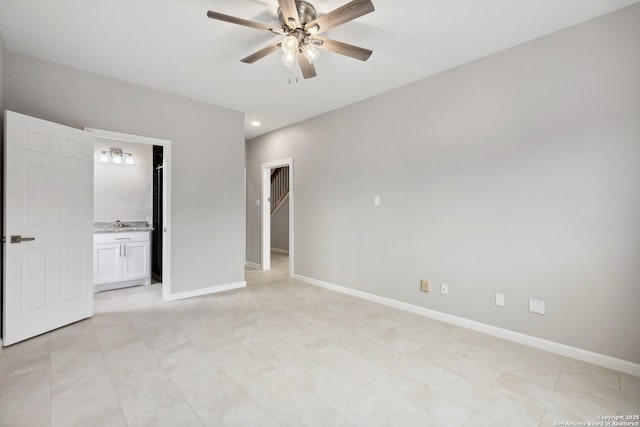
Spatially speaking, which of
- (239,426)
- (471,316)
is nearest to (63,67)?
(239,426)

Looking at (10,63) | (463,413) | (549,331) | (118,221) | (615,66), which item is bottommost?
(463,413)

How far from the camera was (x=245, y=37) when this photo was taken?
2.65 m

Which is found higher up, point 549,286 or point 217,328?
point 549,286

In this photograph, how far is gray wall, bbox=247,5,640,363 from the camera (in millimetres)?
2316

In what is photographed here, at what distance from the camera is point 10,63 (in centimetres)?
291

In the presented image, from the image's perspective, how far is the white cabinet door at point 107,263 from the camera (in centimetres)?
421

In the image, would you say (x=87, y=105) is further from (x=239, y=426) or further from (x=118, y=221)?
(x=239, y=426)

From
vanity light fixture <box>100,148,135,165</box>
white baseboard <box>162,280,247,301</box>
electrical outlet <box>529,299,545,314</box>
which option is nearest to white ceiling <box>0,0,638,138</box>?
vanity light fixture <box>100,148,135,165</box>

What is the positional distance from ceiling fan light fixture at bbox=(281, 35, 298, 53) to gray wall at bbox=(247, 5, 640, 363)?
6.16 feet

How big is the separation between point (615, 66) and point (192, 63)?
12.2 ft

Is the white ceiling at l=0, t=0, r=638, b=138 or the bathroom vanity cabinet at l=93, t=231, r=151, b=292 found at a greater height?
the white ceiling at l=0, t=0, r=638, b=138

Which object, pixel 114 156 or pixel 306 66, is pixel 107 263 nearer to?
pixel 114 156

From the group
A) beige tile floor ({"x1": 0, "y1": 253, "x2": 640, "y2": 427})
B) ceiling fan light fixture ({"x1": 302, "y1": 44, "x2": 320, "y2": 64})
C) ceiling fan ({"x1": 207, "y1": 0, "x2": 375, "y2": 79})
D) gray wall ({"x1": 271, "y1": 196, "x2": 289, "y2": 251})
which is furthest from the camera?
gray wall ({"x1": 271, "y1": 196, "x2": 289, "y2": 251})

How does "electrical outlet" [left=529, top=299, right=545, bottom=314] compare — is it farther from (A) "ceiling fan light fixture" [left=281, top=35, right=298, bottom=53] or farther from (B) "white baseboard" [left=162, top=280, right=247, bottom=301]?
(B) "white baseboard" [left=162, top=280, right=247, bottom=301]
